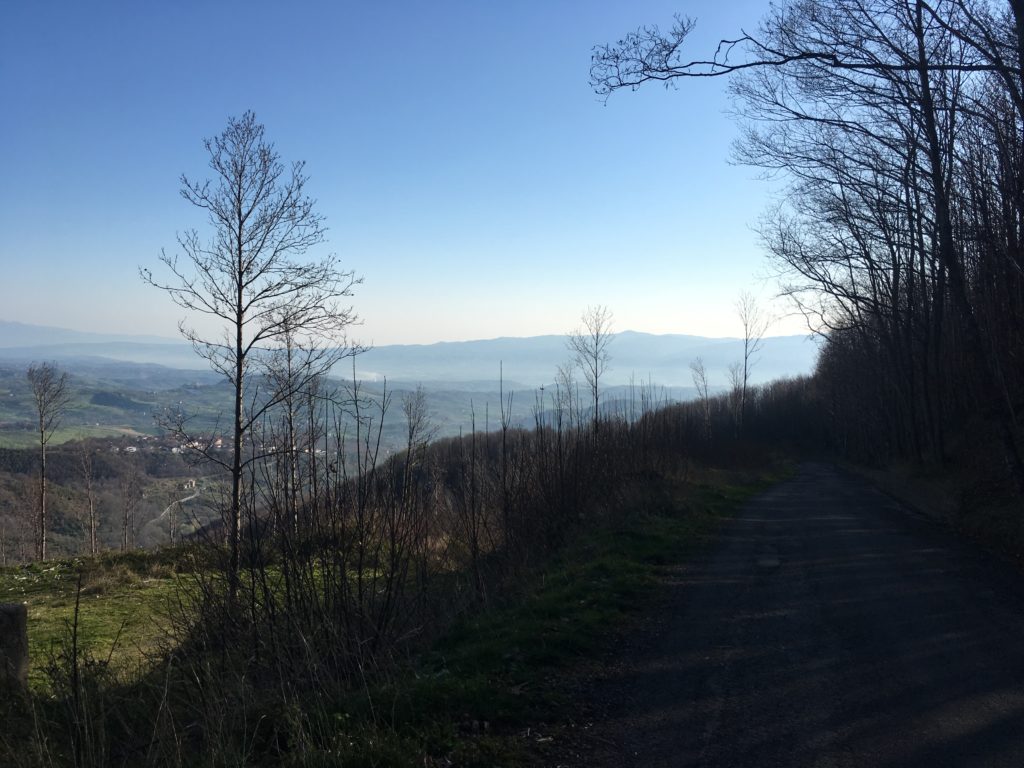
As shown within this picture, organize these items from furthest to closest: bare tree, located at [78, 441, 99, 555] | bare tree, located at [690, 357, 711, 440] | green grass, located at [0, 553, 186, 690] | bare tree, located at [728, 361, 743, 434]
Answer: bare tree, located at [728, 361, 743, 434] → bare tree, located at [690, 357, 711, 440] → bare tree, located at [78, 441, 99, 555] → green grass, located at [0, 553, 186, 690]

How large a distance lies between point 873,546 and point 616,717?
355 inches

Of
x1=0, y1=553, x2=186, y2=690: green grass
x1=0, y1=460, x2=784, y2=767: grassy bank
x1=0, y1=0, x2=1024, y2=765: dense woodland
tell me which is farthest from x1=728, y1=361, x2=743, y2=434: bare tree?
x1=0, y1=460, x2=784, y2=767: grassy bank

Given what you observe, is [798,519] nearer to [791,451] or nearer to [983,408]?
[983,408]

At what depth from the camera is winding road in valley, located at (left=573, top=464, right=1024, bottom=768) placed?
4367mm

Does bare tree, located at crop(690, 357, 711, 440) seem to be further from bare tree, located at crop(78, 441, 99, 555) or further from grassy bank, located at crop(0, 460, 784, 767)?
grassy bank, located at crop(0, 460, 784, 767)

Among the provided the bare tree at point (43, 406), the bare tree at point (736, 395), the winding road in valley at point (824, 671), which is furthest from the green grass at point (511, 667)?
the bare tree at point (736, 395)

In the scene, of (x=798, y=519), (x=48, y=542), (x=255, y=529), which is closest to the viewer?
(x=255, y=529)

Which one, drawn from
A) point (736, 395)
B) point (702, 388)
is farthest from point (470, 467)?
point (736, 395)

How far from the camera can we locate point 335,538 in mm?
6672

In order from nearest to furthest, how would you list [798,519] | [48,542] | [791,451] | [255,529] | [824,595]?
[255,529] → [824,595] → [798,519] → [48,542] → [791,451]

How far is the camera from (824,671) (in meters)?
5.76

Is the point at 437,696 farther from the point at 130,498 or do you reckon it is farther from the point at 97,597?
the point at 130,498

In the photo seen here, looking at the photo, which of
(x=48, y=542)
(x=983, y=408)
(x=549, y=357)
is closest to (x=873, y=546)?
(x=983, y=408)

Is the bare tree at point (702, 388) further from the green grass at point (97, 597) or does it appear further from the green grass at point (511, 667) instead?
the green grass at point (511, 667)
